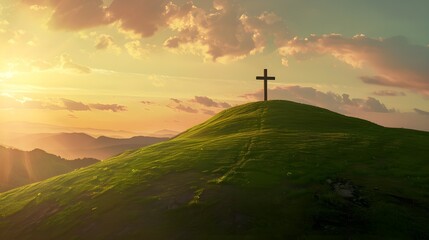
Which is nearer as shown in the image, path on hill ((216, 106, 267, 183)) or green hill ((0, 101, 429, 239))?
green hill ((0, 101, 429, 239))

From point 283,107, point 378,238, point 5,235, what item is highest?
point 283,107

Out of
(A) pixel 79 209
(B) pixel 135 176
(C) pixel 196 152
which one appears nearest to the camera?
(A) pixel 79 209

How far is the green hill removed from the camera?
1359 inches

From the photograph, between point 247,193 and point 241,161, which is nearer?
point 247,193

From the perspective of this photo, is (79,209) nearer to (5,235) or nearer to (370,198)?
(5,235)

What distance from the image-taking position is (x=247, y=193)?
39.7 metres

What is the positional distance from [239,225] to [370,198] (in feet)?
36.7

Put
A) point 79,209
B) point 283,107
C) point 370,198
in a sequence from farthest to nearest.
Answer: point 283,107 < point 79,209 < point 370,198

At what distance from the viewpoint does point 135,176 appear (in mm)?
50125

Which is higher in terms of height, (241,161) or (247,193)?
(241,161)

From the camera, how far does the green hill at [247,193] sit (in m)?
34.5

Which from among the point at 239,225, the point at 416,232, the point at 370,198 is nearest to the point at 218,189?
the point at 239,225

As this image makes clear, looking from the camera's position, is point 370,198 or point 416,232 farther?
point 370,198

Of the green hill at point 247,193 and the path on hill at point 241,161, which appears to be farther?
the path on hill at point 241,161
